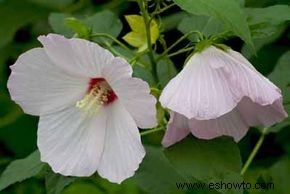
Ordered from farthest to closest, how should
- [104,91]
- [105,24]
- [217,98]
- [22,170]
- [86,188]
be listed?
1. [105,24]
2. [86,188]
3. [22,170]
4. [104,91]
5. [217,98]

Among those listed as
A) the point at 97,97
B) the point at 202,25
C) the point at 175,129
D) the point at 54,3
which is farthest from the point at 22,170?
the point at 54,3

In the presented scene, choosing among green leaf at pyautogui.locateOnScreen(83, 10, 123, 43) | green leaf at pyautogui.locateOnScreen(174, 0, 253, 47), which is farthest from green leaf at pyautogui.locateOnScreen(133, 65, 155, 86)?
green leaf at pyautogui.locateOnScreen(174, 0, 253, 47)

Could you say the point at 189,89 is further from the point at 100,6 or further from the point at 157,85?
the point at 100,6

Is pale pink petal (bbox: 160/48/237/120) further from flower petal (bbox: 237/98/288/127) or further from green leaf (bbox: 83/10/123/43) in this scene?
green leaf (bbox: 83/10/123/43)

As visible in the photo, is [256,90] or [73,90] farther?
[73,90]

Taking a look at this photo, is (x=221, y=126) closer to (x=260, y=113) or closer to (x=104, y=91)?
(x=260, y=113)

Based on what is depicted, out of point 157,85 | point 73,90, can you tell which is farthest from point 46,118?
point 157,85
